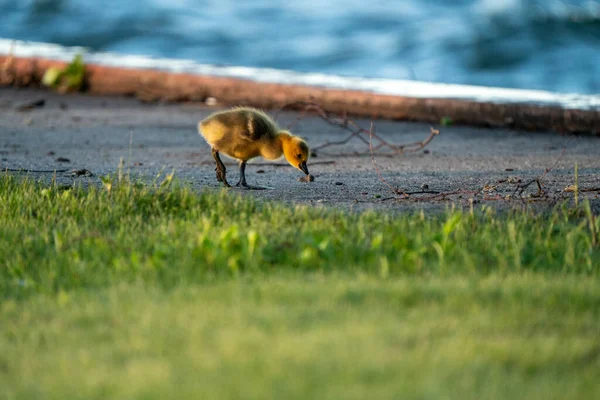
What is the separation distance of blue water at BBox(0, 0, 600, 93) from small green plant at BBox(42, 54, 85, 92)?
248 inches

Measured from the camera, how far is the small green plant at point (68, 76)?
11.5 m

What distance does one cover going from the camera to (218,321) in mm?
3594

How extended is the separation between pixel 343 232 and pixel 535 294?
1221 mm

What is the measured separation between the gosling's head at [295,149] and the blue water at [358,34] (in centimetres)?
1012

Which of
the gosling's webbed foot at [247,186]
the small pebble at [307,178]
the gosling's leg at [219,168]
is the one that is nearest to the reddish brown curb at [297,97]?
the small pebble at [307,178]

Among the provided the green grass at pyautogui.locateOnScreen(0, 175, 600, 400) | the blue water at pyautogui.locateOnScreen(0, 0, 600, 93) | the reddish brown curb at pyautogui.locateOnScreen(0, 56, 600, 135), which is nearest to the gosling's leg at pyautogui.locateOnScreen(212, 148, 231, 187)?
the green grass at pyautogui.locateOnScreen(0, 175, 600, 400)

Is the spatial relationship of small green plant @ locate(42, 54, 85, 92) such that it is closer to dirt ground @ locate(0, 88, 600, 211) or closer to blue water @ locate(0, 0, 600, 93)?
dirt ground @ locate(0, 88, 600, 211)

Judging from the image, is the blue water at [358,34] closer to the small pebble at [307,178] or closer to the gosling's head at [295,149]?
the small pebble at [307,178]

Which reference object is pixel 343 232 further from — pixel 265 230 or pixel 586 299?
pixel 586 299

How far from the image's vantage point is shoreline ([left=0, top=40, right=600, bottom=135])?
29.1ft

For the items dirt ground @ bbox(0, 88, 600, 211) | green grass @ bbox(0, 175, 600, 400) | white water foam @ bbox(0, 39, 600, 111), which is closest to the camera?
green grass @ bbox(0, 175, 600, 400)

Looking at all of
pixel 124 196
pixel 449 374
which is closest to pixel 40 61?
pixel 124 196

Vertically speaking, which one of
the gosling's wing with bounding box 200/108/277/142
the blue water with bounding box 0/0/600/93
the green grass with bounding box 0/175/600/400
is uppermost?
the blue water with bounding box 0/0/600/93

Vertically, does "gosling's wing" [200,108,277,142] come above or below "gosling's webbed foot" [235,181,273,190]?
above
